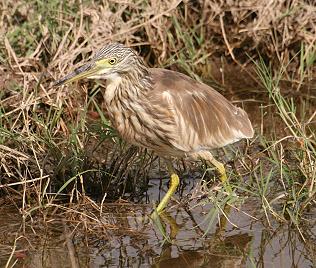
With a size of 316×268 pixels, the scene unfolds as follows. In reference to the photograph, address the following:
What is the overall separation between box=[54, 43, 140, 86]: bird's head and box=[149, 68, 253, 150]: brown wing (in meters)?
0.22

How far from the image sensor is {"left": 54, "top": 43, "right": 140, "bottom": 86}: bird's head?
4820 millimetres

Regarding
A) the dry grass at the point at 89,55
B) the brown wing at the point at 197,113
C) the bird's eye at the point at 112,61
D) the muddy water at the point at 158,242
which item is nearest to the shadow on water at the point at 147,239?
the muddy water at the point at 158,242

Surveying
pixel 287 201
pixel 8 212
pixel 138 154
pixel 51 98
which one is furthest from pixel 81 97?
pixel 287 201

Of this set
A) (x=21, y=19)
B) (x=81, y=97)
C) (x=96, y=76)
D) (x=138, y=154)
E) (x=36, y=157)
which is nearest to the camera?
(x=96, y=76)

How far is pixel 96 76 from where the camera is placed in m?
4.84

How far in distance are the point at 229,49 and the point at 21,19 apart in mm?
1564

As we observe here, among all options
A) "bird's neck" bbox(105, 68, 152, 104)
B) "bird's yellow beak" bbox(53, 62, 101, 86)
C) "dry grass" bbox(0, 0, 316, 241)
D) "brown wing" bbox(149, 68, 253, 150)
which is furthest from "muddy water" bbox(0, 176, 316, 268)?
"bird's yellow beak" bbox(53, 62, 101, 86)

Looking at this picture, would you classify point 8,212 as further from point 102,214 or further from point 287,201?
point 287,201

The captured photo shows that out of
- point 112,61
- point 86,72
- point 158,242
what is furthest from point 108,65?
point 158,242

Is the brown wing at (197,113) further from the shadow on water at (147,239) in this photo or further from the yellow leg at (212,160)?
the shadow on water at (147,239)

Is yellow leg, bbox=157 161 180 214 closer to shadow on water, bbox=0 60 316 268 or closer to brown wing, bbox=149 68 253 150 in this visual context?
shadow on water, bbox=0 60 316 268

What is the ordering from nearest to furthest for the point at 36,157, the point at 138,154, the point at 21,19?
the point at 36,157 → the point at 138,154 → the point at 21,19

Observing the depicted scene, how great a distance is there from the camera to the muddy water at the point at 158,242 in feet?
14.8

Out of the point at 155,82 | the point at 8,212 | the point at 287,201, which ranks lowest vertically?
the point at 8,212
